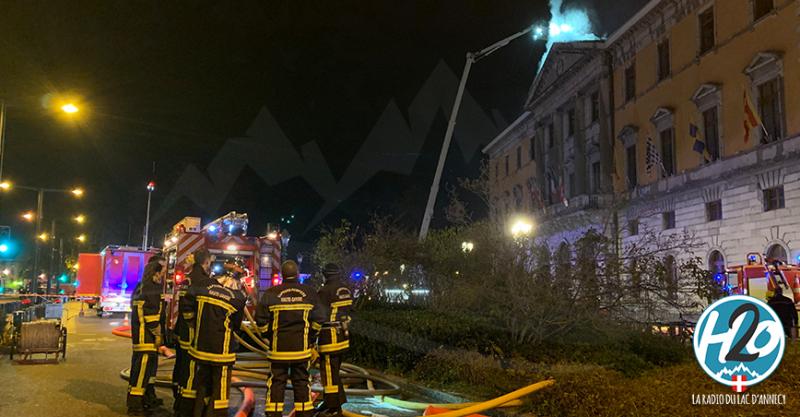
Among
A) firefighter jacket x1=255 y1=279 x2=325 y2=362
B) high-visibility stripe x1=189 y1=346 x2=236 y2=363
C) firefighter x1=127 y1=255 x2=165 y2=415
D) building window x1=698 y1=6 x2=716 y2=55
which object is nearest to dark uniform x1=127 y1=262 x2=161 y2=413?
firefighter x1=127 y1=255 x2=165 y2=415

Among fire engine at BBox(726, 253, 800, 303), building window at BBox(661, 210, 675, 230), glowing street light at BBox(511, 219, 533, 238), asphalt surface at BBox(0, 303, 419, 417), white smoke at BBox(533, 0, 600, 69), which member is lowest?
asphalt surface at BBox(0, 303, 419, 417)

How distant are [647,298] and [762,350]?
13.8 ft

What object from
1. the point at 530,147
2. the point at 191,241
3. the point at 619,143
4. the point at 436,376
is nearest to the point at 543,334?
the point at 436,376

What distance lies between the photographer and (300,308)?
19.8 feet

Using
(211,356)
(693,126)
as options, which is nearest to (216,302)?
(211,356)

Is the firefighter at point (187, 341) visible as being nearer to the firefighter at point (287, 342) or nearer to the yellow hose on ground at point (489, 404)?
the firefighter at point (287, 342)

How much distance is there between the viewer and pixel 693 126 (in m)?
27.1

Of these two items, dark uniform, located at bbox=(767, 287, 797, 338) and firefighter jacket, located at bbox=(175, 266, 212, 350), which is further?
dark uniform, located at bbox=(767, 287, 797, 338)

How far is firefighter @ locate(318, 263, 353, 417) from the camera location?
20.8 feet

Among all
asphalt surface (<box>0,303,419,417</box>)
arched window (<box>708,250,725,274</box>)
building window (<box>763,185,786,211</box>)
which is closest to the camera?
asphalt surface (<box>0,303,419,417</box>)

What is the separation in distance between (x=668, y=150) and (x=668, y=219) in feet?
12.0

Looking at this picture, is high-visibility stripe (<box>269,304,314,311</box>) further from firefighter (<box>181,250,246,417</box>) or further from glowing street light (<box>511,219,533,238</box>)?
glowing street light (<box>511,219,533,238</box>)

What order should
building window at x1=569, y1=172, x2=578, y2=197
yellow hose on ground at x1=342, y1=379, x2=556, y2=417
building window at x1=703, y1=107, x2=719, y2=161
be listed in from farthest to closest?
building window at x1=569, y1=172, x2=578, y2=197 < building window at x1=703, y1=107, x2=719, y2=161 < yellow hose on ground at x1=342, y1=379, x2=556, y2=417

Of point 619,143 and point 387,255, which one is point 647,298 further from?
point 619,143
